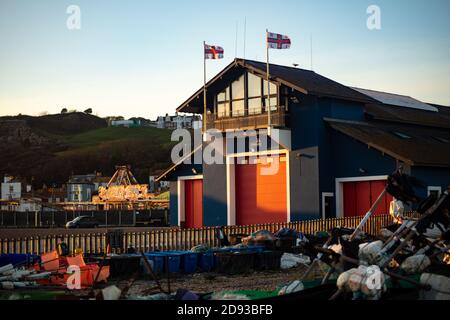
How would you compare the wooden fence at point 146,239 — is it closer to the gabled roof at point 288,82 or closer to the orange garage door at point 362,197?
the orange garage door at point 362,197

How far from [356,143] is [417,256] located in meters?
25.7

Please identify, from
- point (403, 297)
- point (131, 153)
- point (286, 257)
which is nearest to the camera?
point (403, 297)

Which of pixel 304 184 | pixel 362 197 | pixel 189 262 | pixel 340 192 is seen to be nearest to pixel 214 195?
pixel 304 184

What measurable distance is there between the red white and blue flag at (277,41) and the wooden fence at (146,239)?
486 inches

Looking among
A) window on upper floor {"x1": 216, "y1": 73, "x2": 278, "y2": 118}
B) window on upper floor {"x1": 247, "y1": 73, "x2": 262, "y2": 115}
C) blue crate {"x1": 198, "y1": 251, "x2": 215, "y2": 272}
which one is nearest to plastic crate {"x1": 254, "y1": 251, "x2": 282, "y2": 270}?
blue crate {"x1": 198, "y1": 251, "x2": 215, "y2": 272}

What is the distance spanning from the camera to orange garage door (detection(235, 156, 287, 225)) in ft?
139

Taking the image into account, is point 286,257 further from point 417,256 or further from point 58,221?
point 58,221

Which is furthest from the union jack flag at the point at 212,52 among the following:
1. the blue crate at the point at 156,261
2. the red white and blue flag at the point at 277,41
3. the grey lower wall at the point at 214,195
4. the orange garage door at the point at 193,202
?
the blue crate at the point at 156,261

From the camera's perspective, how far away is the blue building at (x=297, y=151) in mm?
39344

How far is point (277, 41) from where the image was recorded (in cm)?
4103

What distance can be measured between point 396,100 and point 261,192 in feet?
53.8

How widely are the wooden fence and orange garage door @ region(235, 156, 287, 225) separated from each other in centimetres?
987

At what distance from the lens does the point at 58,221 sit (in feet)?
248

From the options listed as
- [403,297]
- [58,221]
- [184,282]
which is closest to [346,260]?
[403,297]
